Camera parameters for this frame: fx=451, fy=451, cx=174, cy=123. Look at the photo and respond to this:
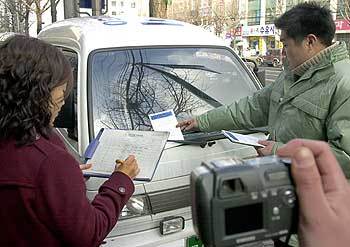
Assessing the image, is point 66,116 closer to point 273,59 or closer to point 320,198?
point 320,198

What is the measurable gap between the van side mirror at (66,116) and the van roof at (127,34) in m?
0.52

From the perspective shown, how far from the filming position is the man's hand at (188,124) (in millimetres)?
3209

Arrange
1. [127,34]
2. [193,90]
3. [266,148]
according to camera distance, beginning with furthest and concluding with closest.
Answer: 1. [193,90]
2. [127,34]
3. [266,148]

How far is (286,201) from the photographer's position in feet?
3.14

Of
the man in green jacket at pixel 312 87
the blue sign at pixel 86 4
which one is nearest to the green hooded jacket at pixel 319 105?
the man in green jacket at pixel 312 87

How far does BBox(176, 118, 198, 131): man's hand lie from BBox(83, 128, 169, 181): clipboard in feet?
2.36

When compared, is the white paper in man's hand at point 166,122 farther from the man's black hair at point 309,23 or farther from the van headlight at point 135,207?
the man's black hair at point 309,23

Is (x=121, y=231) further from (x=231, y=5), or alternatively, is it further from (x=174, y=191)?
(x=231, y=5)

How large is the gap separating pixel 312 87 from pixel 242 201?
1.63m

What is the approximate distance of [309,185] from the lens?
3.14 feet

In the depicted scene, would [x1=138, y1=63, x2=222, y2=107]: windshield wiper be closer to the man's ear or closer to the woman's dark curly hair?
the man's ear

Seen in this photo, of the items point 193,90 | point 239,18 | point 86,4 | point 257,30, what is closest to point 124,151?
point 193,90

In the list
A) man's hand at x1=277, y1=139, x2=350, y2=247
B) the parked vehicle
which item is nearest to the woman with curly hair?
man's hand at x1=277, y1=139, x2=350, y2=247

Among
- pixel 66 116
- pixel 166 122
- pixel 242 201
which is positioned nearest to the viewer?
pixel 242 201
